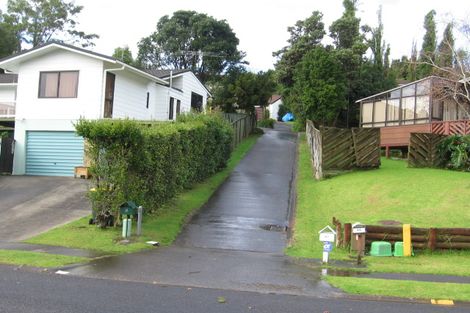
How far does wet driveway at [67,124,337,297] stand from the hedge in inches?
64.6

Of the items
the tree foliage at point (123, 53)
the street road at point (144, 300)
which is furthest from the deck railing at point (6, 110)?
the tree foliage at point (123, 53)

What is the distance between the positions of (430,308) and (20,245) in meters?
8.98

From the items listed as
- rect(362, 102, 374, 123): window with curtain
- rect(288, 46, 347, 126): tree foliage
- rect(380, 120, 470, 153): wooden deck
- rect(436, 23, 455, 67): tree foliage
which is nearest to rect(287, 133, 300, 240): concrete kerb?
rect(288, 46, 347, 126): tree foliage

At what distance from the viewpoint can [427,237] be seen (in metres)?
12.2

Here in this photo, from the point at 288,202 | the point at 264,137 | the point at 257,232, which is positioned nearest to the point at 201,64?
the point at 264,137

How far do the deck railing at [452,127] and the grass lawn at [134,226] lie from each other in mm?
15315

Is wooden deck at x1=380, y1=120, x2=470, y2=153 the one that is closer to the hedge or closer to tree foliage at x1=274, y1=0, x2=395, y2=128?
tree foliage at x1=274, y1=0, x2=395, y2=128

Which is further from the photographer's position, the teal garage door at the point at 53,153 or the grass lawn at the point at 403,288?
the teal garage door at the point at 53,153

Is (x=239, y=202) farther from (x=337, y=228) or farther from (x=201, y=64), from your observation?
(x=201, y=64)

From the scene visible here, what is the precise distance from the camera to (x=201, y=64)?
199 feet

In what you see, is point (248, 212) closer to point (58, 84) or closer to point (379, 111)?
point (58, 84)

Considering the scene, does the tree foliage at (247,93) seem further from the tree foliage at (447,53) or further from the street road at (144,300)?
the street road at (144,300)

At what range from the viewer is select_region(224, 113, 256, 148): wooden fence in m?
36.8

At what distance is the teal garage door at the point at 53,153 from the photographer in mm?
24734
